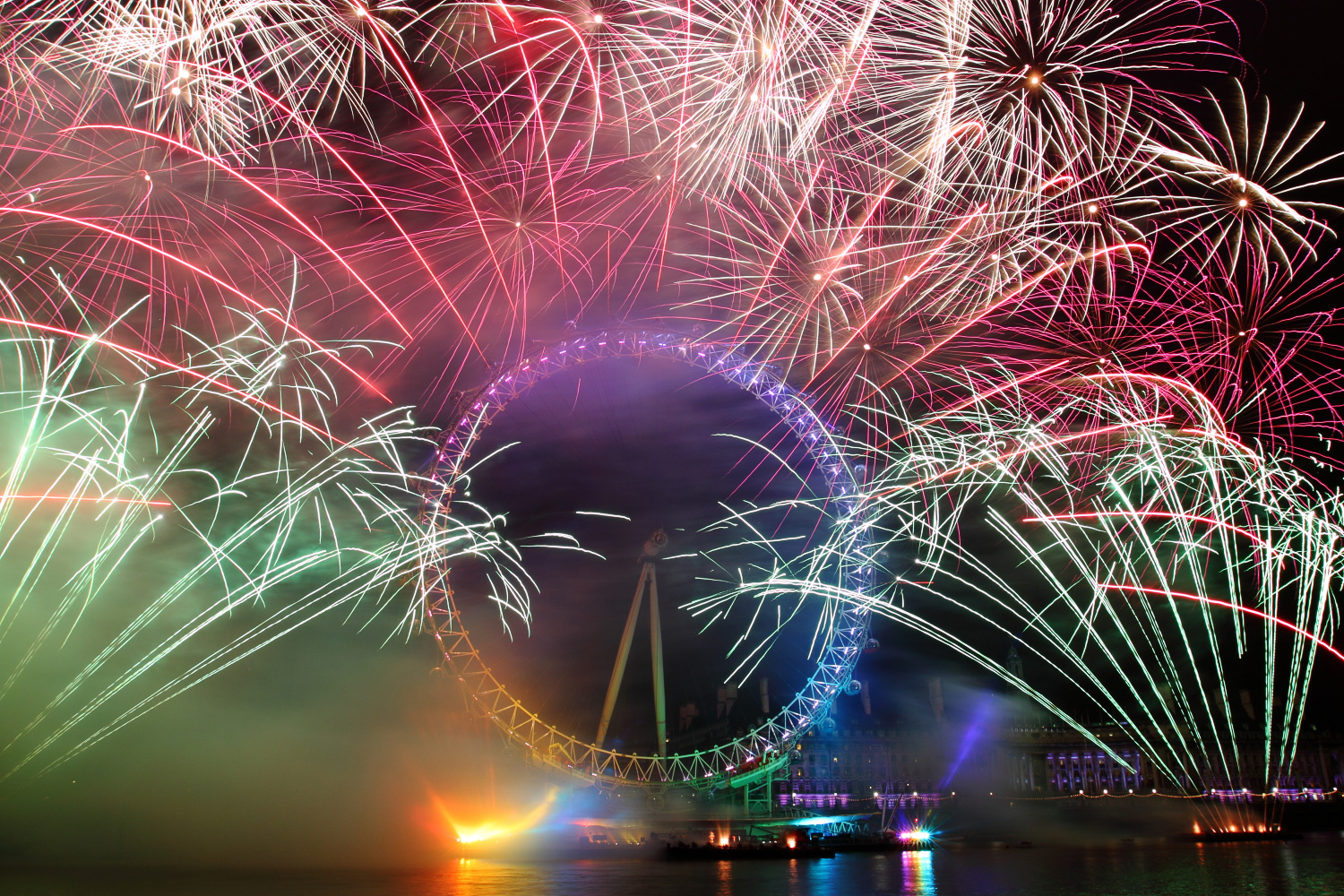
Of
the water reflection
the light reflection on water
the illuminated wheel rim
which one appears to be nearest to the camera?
the light reflection on water

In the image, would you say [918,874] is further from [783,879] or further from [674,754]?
[674,754]

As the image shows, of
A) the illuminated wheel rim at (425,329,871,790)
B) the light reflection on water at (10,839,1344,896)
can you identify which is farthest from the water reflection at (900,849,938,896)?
the illuminated wheel rim at (425,329,871,790)

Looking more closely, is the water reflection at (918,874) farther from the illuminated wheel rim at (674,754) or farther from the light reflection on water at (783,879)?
the illuminated wheel rim at (674,754)

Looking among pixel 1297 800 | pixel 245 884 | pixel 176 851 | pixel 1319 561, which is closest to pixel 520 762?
pixel 245 884

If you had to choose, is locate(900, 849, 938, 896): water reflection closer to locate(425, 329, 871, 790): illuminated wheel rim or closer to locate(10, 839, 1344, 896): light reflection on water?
locate(10, 839, 1344, 896): light reflection on water

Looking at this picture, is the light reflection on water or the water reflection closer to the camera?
the light reflection on water

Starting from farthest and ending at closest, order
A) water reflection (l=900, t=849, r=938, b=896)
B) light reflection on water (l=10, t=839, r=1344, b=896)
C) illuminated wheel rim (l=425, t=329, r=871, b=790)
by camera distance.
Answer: illuminated wheel rim (l=425, t=329, r=871, b=790) < water reflection (l=900, t=849, r=938, b=896) < light reflection on water (l=10, t=839, r=1344, b=896)
